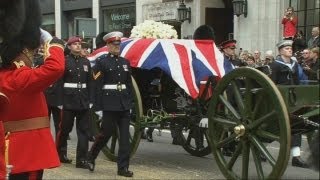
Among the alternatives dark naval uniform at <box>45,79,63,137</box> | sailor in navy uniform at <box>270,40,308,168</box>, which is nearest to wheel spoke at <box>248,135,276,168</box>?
sailor in navy uniform at <box>270,40,308,168</box>

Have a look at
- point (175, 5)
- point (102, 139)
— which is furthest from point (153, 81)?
point (175, 5)

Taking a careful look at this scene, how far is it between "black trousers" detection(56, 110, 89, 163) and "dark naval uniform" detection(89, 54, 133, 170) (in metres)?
0.39

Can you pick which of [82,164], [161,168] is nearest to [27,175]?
[82,164]

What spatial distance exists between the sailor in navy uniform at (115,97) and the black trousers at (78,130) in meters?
0.33

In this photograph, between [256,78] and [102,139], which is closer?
[256,78]

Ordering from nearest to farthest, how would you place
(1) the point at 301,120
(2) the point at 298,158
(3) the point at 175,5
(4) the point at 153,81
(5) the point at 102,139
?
(1) the point at 301,120 → (5) the point at 102,139 → (2) the point at 298,158 → (4) the point at 153,81 → (3) the point at 175,5

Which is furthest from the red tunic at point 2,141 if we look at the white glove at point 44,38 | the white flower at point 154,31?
the white flower at point 154,31

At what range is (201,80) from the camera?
8.44 m

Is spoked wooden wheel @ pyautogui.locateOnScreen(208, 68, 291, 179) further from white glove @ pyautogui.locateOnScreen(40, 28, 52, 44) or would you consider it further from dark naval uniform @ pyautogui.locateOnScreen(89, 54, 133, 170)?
white glove @ pyautogui.locateOnScreen(40, 28, 52, 44)

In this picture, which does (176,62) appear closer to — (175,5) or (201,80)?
(201,80)

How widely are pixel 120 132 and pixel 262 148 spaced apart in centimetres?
209

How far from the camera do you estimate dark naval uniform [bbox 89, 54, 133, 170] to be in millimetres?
7852

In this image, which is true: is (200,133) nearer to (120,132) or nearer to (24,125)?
(120,132)

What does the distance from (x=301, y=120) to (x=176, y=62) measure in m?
2.40
